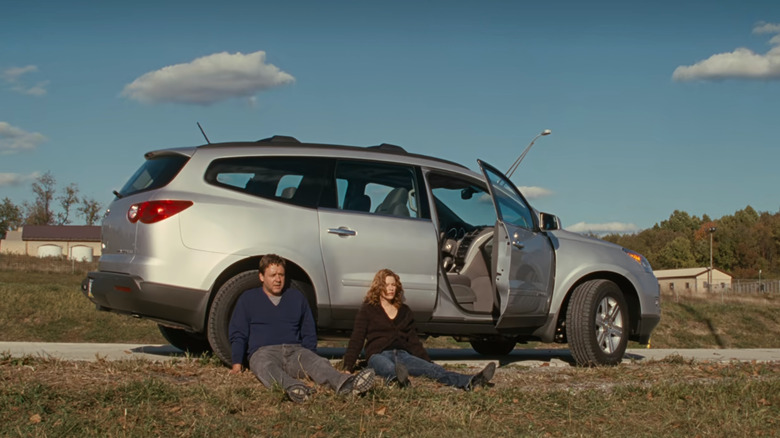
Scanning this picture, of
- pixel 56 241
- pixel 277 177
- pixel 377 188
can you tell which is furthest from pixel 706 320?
pixel 56 241

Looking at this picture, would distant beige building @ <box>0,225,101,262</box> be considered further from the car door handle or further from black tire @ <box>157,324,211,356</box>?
the car door handle

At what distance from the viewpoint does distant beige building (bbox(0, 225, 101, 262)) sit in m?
90.0

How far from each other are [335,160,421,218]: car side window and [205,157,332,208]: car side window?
18 centimetres

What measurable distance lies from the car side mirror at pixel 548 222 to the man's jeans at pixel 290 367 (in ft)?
10.3

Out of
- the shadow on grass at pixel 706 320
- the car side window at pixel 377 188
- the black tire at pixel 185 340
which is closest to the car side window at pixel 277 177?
the car side window at pixel 377 188

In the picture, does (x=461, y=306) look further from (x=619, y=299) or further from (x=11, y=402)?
(x=11, y=402)

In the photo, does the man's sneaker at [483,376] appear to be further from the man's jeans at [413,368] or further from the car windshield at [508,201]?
the car windshield at [508,201]

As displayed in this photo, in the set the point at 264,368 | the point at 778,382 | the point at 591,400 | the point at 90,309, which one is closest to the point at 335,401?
the point at 264,368

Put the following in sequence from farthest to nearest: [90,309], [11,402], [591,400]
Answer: [90,309] → [591,400] → [11,402]

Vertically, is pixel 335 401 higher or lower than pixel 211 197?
lower

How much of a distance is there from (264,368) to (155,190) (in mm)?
1930

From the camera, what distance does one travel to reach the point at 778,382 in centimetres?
717

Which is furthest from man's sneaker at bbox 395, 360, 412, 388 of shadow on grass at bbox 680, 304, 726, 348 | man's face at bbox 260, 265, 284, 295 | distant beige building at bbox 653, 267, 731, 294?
distant beige building at bbox 653, 267, 731, 294

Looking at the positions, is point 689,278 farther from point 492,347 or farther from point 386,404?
point 386,404
